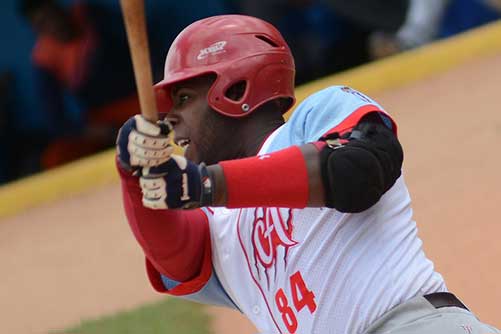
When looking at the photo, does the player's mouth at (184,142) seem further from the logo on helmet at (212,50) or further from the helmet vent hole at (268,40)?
the helmet vent hole at (268,40)

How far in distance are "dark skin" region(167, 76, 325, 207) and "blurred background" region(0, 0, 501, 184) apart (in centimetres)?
385

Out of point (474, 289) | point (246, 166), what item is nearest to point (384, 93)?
point (474, 289)

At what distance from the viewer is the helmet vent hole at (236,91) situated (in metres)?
2.80

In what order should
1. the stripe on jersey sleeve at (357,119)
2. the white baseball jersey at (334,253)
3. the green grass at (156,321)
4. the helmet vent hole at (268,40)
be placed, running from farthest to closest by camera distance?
the green grass at (156,321) < the helmet vent hole at (268,40) < the white baseball jersey at (334,253) < the stripe on jersey sleeve at (357,119)

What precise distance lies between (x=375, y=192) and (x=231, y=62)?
542 millimetres

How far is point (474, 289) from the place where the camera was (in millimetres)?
4809

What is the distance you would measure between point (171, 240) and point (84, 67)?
4343mm

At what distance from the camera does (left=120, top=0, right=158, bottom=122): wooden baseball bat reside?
87.7 inches

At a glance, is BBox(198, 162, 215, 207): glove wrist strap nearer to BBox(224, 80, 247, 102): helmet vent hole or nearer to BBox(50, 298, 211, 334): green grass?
BBox(224, 80, 247, 102): helmet vent hole

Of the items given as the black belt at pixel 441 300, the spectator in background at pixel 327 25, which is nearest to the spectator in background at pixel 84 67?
the spectator in background at pixel 327 25

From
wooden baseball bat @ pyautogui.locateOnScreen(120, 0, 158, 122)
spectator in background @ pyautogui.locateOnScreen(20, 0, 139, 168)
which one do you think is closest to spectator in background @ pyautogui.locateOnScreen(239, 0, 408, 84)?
spectator in background @ pyautogui.locateOnScreen(20, 0, 139, 168)

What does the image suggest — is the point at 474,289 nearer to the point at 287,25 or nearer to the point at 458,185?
the point at 458,185

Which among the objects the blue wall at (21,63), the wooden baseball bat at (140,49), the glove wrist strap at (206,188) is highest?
the wooden baseball bat at (140,49)

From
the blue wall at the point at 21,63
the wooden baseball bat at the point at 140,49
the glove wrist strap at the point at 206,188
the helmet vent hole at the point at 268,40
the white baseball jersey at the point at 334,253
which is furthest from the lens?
the blue wall at the point at 21,63
